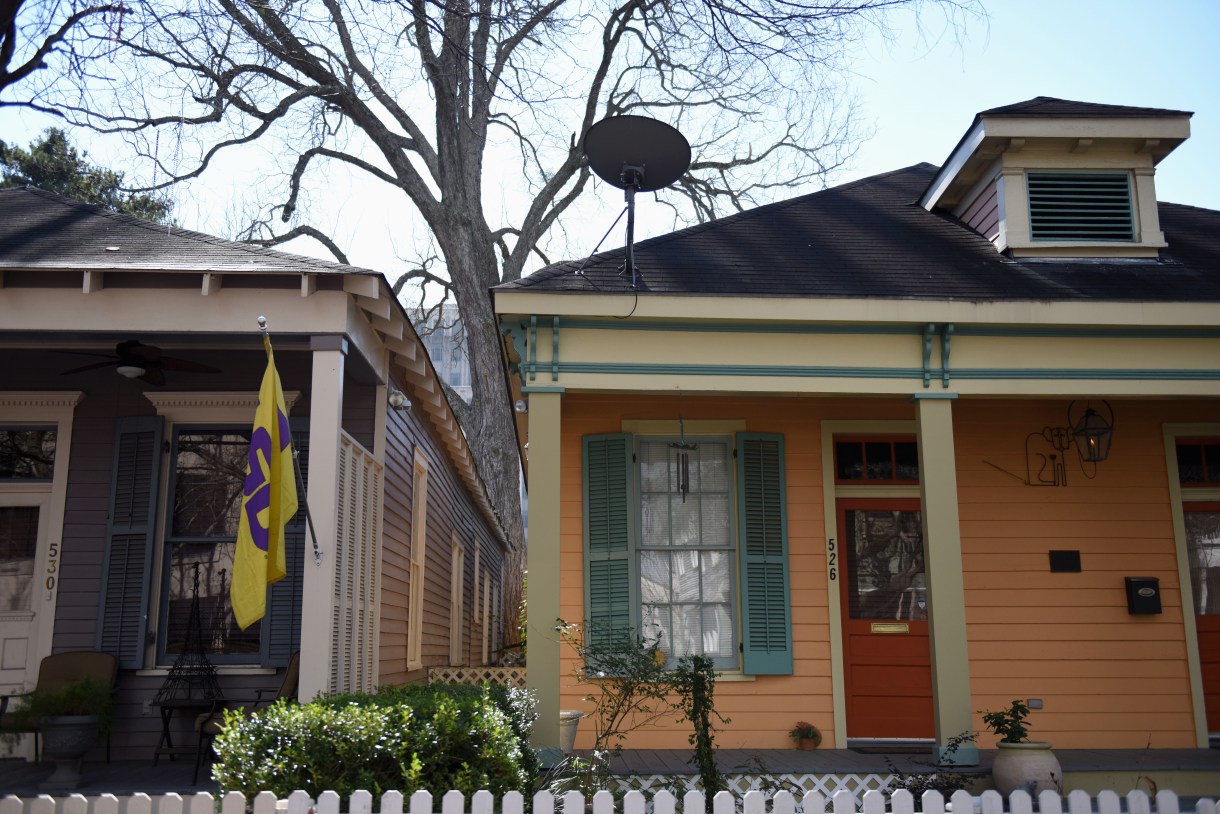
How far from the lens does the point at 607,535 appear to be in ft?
28.4

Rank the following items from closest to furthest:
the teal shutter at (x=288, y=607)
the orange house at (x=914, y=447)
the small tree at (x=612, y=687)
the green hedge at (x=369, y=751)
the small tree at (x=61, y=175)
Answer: the green hedge at (x=369, y=751) → the small tree at (x=612, y=687) → the orange house at (x=914, y=447) → the teal shutter at (x=288, y=607) → the small tree at (x=61, y=175)

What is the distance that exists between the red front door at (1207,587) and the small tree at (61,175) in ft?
62.9

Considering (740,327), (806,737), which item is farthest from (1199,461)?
(740,327)

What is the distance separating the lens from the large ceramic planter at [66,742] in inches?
276

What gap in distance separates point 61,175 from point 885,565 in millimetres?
19918

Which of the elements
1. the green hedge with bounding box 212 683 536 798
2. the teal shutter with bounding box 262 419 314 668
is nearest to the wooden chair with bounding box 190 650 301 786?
the teal shutter with bounding box 262 419 314 668

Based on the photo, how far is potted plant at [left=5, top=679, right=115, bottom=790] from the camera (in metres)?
7.02

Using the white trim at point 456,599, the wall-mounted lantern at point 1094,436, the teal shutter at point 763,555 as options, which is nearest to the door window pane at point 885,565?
the teal shutter at point 763,555

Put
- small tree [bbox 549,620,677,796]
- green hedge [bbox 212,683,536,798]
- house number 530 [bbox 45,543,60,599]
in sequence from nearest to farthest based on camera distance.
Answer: green hedge [bbox 212,683,536,798], small tree [bbox 549,620,677,796], house number 530 [bbox 45,543,60,599]

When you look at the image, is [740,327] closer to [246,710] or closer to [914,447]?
[914,447]

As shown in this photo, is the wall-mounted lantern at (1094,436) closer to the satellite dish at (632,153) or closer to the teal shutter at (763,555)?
the teal shutter at (763,555)

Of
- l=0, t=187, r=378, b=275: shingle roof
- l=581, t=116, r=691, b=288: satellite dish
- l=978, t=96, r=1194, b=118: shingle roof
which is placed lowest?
l=0, t=187, r=378, b=275: shingle roof

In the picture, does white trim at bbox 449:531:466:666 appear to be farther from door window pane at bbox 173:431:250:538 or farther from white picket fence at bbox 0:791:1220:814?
white picket fence at bbox 0:791:1220:814

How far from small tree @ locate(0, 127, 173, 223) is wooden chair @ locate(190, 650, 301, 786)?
15795mm
